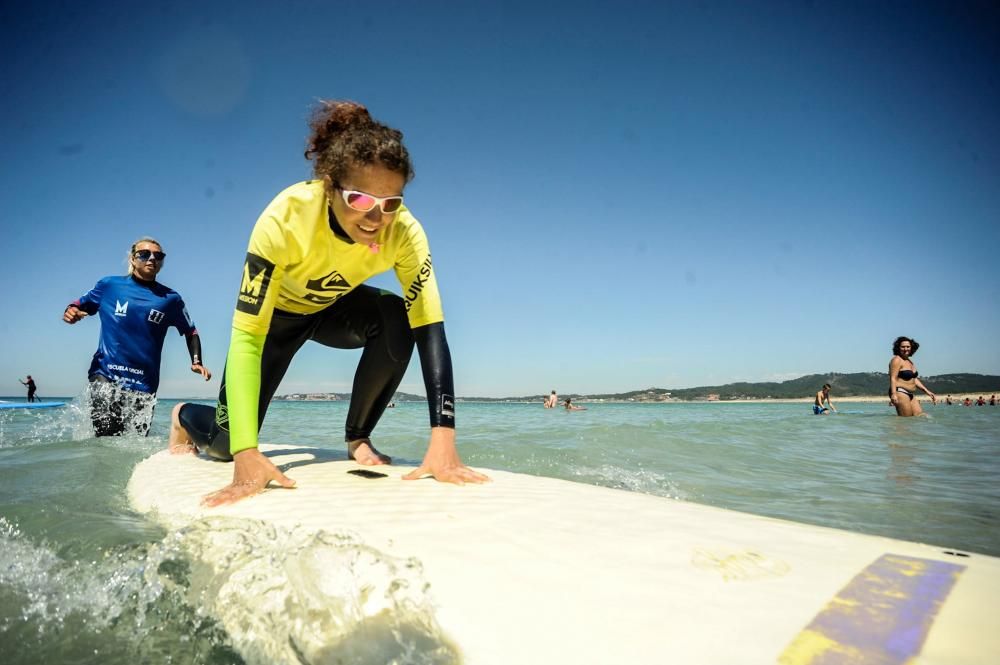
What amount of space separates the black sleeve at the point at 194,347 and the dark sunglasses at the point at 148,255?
31.6 inches

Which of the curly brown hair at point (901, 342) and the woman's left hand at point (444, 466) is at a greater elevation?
the curly brown hair at point (901, 342)

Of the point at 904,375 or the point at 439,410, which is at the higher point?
the point at 904,375

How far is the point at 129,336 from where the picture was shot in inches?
193

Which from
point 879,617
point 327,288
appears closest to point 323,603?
point 879,617

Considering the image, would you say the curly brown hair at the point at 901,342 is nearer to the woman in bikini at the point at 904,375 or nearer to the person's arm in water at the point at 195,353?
the woman in bikini at the point at 904,375

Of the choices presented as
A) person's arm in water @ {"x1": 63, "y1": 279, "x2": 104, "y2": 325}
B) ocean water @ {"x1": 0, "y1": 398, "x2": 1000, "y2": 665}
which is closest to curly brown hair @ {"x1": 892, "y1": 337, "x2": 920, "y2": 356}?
ocean water @ {"x1": 0, "y1": 398, "x2": 1000, "y2": 665}

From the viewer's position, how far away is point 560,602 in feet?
3.43

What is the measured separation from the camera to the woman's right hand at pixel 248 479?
1.93 m

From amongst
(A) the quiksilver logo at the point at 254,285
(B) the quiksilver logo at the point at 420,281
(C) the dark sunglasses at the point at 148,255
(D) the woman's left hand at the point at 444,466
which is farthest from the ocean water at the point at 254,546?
(C) the dark sunglasses at the point at 148,255

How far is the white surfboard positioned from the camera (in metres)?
0.89

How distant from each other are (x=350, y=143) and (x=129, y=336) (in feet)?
13.5

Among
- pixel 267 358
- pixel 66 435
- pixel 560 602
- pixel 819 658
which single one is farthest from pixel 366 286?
pixel 66 435

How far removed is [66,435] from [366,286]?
15.3 feet

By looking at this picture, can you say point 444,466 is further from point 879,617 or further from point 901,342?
point 901,342
